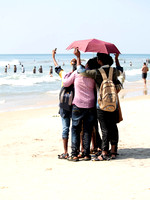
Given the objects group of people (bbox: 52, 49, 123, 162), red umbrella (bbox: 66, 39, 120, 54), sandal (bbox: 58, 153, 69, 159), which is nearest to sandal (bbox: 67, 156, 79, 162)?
group of people (bbox: 52, 49, 123, 162)

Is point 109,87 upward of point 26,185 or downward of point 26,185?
upward

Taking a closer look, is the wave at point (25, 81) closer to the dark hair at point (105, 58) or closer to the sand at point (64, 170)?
the sand at point (64, 170)

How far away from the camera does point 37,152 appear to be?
7016mm

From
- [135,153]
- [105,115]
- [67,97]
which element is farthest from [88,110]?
[135,153]

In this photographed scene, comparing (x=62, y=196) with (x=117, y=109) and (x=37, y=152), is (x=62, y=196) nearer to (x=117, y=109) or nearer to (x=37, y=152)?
(x=117, y=109)

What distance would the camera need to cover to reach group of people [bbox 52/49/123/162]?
19.2 feet

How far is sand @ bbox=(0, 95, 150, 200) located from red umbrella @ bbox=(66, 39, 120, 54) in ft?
5.89

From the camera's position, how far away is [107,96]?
5703 mm

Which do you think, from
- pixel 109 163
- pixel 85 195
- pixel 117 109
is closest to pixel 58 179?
pixel 85 195

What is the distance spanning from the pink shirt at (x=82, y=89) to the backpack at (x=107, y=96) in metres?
0.21

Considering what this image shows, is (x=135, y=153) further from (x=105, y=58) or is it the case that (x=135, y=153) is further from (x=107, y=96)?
(x=105, y=58)

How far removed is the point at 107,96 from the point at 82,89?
0.44 meters

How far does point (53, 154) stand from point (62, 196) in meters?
2.48

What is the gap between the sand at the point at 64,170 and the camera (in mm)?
4406
